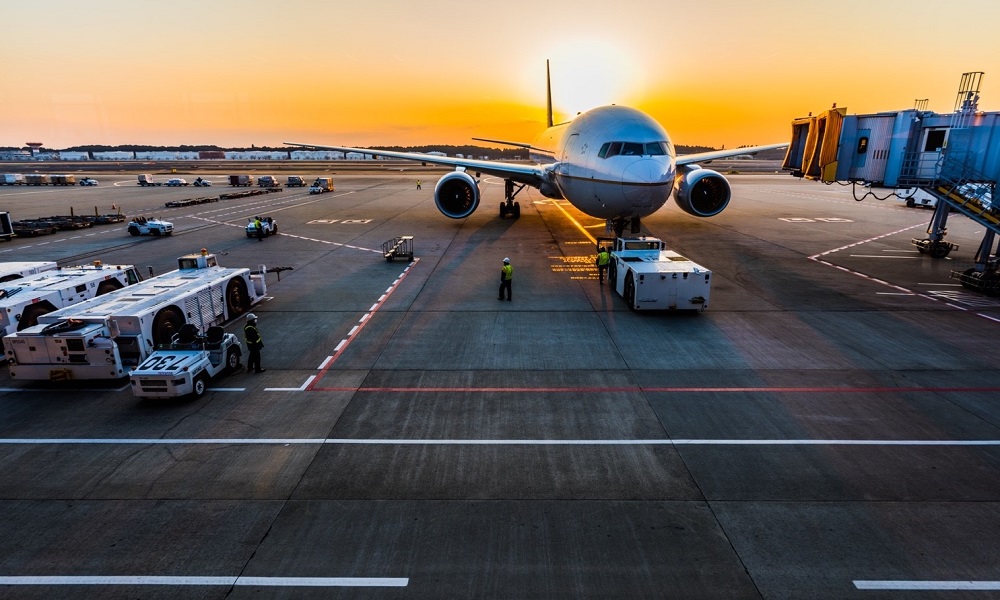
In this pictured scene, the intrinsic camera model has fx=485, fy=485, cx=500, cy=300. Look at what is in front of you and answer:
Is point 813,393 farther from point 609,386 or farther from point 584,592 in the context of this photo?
point 584,592

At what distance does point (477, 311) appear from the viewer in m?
18.4

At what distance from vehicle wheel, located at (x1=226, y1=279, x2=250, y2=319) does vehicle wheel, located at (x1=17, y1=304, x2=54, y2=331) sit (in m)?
4.91

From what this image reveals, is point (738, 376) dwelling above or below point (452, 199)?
below

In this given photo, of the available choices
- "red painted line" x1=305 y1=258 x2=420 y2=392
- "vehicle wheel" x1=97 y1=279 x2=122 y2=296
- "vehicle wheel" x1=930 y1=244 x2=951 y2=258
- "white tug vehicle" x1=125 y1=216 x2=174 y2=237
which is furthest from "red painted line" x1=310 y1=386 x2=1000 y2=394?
"white tug vehicle" x1=125 y1=216 x2=174 y2=237

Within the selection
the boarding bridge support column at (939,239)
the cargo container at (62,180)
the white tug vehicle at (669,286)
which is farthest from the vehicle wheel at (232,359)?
the cargo container at (62,180)

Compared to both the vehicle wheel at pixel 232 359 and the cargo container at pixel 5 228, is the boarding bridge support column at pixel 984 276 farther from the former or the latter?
the cargo container at pixel 5 228

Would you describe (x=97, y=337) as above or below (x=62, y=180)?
below

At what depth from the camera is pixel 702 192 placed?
31.9 meters

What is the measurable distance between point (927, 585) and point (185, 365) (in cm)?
1465

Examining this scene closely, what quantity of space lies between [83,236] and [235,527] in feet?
128

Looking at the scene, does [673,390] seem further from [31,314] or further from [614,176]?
[31,314]

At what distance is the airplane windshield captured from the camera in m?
22.4

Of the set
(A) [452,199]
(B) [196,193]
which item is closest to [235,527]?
(A) [452,199]

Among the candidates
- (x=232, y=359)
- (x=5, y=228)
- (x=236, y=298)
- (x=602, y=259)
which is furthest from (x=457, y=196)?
(x=5, y=228)
